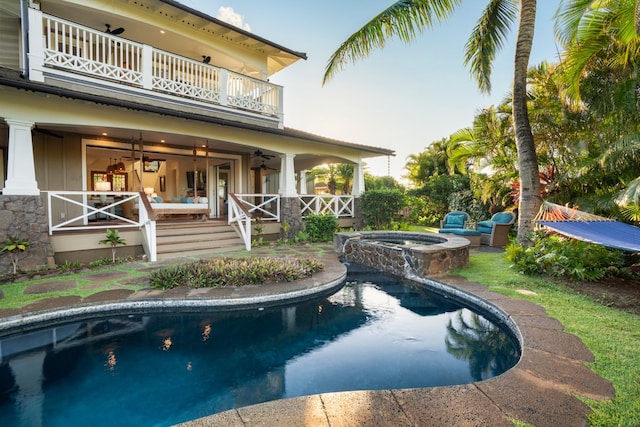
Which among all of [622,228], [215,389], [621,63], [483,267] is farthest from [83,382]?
[621,63]

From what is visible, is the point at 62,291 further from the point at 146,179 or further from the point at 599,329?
the point at 146,179

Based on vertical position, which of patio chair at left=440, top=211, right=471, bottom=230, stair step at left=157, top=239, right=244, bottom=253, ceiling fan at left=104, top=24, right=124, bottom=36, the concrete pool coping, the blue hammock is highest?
ceiling fan at left=104, top=24, right=124, bottom=36

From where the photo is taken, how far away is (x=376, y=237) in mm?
9914

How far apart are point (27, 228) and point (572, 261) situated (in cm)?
1098

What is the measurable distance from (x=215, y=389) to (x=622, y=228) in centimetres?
685

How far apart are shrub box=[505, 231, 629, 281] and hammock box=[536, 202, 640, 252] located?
665mm

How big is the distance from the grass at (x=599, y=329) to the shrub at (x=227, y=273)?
144 inches

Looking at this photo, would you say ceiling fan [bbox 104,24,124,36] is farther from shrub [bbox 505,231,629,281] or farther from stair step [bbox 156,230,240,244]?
shrub [bbox 505,231,629,281]

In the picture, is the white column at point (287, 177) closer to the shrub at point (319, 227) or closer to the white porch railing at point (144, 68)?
the shrub at point (319, 227)

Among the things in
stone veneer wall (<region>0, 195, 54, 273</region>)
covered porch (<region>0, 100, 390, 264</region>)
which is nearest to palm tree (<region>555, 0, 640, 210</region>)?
covered porch (<region>0, 100, 390, 264</region>)

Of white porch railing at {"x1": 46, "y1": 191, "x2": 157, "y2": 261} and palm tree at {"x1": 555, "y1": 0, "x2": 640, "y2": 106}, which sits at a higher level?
palm tree at {"x1": 555, "y1": 0, "x2": 640, "y2": 106}

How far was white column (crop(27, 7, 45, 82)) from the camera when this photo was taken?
6.91 m

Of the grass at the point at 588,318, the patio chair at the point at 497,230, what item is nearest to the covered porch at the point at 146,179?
the grass at the point at 588,318

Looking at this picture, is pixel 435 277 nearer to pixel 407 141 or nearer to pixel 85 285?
pixel 85 285
